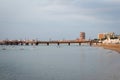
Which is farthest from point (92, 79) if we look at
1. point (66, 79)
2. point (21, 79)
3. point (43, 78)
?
point (21, 79)

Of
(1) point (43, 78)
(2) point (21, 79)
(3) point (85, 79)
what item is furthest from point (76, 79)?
(2) point (21, 79)

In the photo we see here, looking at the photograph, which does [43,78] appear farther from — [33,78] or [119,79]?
[119,79]

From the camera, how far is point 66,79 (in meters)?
24.7

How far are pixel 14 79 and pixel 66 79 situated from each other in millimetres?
4560

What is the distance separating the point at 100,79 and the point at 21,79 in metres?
6.96

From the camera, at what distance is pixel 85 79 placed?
25.0m

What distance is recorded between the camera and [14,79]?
24625 mm

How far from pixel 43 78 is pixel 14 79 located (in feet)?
8.61

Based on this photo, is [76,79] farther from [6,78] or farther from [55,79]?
[6,78]

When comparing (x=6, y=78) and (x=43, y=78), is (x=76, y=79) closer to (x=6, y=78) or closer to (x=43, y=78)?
(x=43, y=78)

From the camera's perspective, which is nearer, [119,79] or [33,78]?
[119,79]

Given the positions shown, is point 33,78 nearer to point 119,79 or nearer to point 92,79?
point 92,79

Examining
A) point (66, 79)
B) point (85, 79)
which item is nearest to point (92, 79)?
point (85, 79)

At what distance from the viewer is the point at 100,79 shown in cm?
2478
